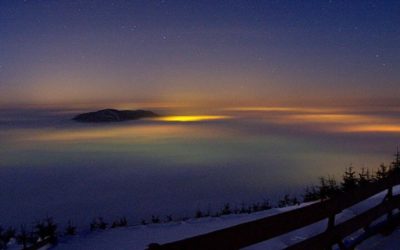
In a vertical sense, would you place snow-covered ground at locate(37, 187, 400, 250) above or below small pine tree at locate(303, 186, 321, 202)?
above

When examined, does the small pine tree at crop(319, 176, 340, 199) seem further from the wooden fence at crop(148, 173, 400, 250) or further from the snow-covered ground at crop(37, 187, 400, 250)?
the wooden fence at crop(148, 173, 400, 250)

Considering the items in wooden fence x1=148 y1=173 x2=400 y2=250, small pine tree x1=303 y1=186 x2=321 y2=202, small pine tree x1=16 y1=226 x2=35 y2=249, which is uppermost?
wooden fence x1=148 y1=173 x2=400 y2=250

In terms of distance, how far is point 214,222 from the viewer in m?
13.0

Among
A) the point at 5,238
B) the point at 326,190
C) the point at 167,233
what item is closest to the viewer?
the point at 167,233

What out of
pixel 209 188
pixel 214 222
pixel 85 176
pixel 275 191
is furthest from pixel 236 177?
pixel 214 222

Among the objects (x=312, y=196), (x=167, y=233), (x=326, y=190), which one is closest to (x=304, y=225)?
(x=167, y=233)

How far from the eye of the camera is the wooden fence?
3302 mm

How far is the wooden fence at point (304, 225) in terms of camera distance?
10.8 ft

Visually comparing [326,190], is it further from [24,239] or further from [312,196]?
[24,239]

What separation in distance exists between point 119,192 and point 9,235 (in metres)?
67.3

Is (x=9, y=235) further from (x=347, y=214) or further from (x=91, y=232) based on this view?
(x=347, y=214)

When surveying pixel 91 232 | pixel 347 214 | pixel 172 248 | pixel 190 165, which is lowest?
pixel 190 165

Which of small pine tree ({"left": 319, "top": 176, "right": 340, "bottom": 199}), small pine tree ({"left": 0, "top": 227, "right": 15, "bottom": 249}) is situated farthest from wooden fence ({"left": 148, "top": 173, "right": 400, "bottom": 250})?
small pine tree ({"left": 0, "top": 227, "right": 15, "bottom": 249})

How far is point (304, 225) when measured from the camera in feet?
15.4
